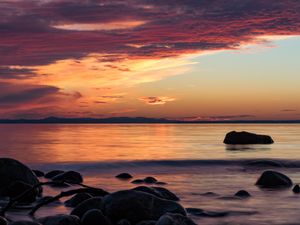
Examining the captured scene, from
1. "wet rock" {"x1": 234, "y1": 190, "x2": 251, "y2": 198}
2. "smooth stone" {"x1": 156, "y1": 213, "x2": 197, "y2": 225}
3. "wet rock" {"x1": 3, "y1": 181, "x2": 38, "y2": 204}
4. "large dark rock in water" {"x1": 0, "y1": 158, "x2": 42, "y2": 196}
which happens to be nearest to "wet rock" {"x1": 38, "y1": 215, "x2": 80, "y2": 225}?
"smooth stone" {"x1": 156, "y1": 213, "x2": 197, "y2": 225}

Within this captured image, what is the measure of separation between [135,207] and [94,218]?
118cm

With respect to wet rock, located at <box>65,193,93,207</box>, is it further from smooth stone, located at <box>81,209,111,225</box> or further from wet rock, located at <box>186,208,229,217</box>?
smooth stone, located at <box>81,209,111,225</box>

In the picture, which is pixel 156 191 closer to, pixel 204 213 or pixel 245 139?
pixel 204 213

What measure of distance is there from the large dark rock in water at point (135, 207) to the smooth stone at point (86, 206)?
0.22 meters

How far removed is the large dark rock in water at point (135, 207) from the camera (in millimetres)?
10164

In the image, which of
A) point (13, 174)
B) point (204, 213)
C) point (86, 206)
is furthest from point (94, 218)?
point (13, 174)

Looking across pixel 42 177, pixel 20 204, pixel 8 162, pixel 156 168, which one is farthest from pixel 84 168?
pixel 20 204

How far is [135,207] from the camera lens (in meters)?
10.3

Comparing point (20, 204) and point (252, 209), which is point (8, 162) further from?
point (252, 209)

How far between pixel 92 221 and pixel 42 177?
12679mm

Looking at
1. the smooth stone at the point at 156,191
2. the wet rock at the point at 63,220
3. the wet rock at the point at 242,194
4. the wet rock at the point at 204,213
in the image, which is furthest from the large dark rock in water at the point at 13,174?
the wet rock at the point at 242,194

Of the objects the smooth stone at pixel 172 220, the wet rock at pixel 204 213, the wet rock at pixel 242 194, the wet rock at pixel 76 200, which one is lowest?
the wet rock at pixel 242 194

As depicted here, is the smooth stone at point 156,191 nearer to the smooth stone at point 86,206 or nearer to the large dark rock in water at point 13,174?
the smooth stone at point 86,206

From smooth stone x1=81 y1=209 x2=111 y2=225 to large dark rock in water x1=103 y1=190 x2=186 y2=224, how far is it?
69cm
